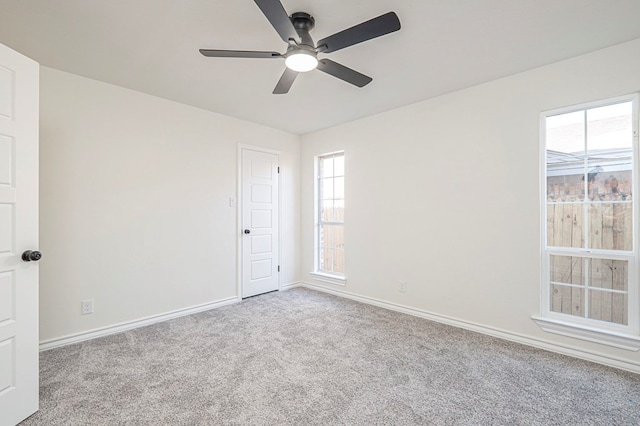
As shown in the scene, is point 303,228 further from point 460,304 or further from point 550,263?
point 550,263

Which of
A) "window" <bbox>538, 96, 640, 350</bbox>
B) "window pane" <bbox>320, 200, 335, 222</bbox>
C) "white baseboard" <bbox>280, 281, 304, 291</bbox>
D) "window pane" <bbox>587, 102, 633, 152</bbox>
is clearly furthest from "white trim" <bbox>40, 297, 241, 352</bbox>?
"window pane" <bbox>587, 102, 633, 152</bbox>

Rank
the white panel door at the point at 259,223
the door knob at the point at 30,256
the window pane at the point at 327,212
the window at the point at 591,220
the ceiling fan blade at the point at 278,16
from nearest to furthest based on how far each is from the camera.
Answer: the ceiling fan blade at the point at 278,16
the door knob at the point at 30,256
the window at the point at 591,220
the white panel door at the point at 259,223
the window pane at the point at 327,212

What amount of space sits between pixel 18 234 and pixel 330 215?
11.2 feet

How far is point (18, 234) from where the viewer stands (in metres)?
1.67

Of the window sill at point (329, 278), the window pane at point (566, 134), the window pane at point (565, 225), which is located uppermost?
the window pane at point (566, 134)

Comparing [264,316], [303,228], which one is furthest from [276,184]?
[264,316]

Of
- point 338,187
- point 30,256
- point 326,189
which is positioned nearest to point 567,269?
point 338,187

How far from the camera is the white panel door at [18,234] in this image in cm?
160

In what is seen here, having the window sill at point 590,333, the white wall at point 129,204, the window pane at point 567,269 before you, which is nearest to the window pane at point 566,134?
the window pane at point 567,269

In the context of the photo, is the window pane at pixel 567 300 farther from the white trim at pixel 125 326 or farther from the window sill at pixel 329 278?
the white trim at pixel 125 326

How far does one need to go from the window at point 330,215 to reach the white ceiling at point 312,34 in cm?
151

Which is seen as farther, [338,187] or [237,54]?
[338,187]

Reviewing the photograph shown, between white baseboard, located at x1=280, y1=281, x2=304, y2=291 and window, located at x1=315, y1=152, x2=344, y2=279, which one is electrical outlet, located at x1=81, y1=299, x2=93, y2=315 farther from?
window, located at x1=315, y1=152, x2=344, y2=279

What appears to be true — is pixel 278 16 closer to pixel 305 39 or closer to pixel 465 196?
pixel 305 39
